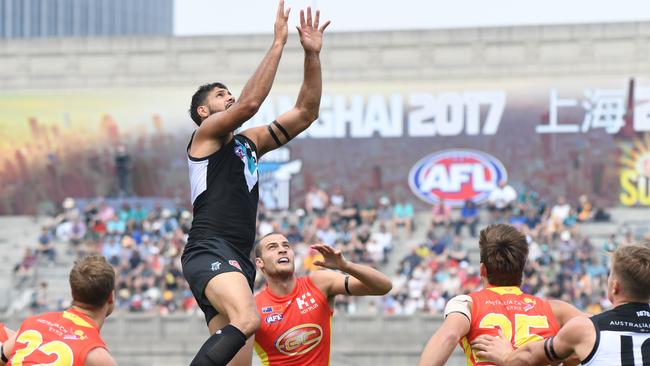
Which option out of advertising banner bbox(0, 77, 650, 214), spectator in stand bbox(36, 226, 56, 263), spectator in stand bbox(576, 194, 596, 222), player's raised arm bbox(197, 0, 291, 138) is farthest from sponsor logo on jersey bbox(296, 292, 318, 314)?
advertising banner bbox(0, 77, 650, 214)

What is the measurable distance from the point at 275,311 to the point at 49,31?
336 ft

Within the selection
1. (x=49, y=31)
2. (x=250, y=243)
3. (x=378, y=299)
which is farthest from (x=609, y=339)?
(x=49, y=31)

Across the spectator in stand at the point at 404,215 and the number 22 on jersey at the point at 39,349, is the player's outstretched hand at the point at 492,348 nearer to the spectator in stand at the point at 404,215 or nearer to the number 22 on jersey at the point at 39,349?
the number 22 on jersey at the point at 39,349

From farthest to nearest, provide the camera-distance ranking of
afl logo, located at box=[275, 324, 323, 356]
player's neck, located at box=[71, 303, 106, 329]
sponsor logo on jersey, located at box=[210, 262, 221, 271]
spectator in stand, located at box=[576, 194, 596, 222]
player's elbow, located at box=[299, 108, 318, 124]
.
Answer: spectator in stand, located at box=[576, 194, 596, 222], afl logo, located at box=[275, 324, 323, 356], player's elbow, located at box=[299, 108, 318, 124], sponsor logo on jersey, located at box=[210, 262, 221, 271], player's neck, located at box=[71, 303, 106, 329]

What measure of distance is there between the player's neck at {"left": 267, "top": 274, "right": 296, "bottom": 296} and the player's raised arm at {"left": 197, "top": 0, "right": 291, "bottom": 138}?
1.66 metres

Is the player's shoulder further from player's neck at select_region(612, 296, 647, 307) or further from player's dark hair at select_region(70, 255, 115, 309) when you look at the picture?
player's dark hair at select_region(70, 255, 115, 309)

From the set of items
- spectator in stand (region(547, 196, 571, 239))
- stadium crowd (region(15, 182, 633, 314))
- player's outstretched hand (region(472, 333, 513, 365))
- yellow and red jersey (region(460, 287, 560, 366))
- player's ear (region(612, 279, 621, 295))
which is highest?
player's ear (region(612, 279, 621, 295))

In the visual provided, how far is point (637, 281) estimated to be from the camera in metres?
6.30

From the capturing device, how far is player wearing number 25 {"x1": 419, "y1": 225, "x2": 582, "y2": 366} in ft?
23.1

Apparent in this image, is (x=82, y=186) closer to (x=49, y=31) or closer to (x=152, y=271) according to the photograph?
(x=152, y=271)

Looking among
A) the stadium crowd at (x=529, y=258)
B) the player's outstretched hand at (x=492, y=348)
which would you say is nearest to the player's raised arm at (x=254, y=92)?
the player's outstretched hand at (x=492, y=348)

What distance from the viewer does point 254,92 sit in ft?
26.0

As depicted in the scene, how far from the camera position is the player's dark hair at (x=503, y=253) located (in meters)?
7.05

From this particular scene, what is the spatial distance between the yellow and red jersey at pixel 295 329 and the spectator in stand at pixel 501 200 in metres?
22.8
